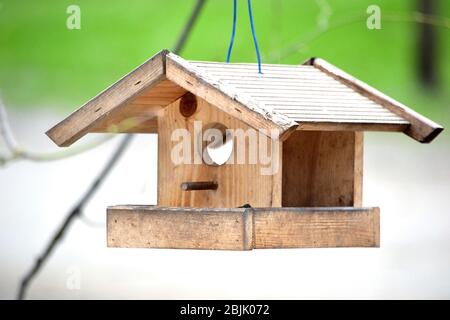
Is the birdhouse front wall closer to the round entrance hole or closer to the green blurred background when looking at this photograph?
the round entrance hole

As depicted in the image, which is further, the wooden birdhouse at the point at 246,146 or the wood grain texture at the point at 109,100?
the wood grain texture at the point at 109,100

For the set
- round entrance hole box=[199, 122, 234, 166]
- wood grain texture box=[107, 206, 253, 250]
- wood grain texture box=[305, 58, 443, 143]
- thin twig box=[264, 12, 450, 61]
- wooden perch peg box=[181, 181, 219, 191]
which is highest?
thin twig box=[264, 12, 450, 61]

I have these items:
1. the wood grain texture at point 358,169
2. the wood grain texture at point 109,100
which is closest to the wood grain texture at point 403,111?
the wood grain texture at point 358,169

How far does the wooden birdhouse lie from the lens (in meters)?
2.82

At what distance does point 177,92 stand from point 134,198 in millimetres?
1330

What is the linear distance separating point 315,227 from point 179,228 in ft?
1.08

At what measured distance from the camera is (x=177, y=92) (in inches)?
121

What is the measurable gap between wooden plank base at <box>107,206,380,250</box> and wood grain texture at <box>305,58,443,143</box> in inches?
9.0


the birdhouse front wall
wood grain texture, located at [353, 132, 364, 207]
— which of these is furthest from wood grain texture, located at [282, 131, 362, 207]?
the birdhouse front wall

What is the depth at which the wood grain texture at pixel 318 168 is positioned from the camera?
314 centimetres

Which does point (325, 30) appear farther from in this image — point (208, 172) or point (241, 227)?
point (241, 227)

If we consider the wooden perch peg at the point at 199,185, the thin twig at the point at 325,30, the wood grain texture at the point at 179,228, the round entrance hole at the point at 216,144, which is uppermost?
the thin twig at the point at 325,30

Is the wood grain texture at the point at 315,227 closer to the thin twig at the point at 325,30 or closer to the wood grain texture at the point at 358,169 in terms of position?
the wood grain texture at the point at 358,169

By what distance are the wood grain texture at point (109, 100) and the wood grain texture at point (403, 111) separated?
0.55 meters
